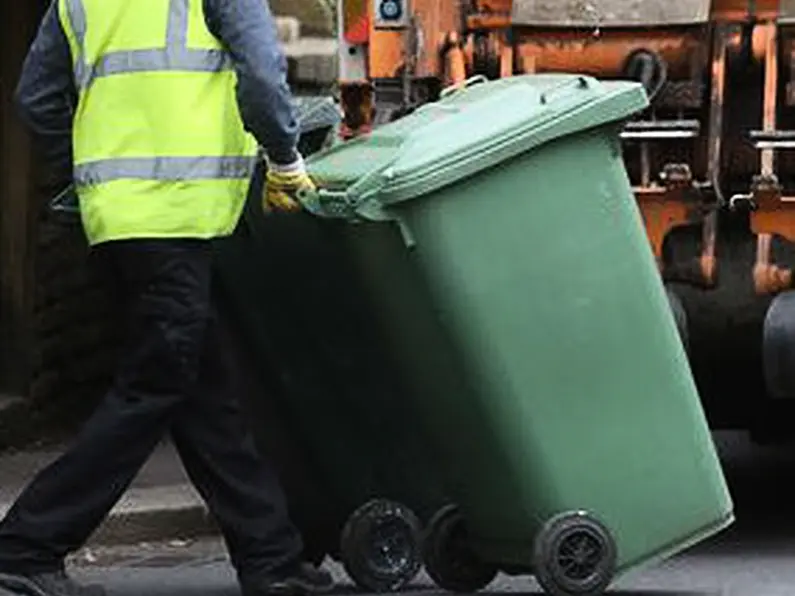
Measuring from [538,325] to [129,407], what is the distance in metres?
0.87

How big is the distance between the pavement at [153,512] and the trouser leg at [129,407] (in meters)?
1.40

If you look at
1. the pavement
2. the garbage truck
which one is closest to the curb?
the pavement

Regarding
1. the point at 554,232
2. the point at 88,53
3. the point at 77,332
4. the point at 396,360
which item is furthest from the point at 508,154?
the point at 77,332

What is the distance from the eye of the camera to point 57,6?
18.2 ft

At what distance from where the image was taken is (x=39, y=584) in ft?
18.0

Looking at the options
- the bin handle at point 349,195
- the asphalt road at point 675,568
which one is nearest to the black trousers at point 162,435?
the bin handle at point 349,195

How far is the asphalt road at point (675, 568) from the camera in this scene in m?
6.06

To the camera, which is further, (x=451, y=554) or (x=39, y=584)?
(x=451, y=554)

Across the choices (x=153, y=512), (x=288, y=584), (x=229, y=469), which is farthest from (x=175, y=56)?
(x=153, y=512)

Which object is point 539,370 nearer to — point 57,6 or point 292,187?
point 292,187

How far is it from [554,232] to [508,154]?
190 mm

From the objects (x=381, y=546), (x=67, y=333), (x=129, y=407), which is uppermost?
(x=129, y=407)

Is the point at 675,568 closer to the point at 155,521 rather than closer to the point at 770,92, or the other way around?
the point at 770,92

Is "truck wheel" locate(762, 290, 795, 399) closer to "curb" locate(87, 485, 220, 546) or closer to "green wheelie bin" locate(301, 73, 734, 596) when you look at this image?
"green wheelie bin" locate(301, 73, 734, 596)
